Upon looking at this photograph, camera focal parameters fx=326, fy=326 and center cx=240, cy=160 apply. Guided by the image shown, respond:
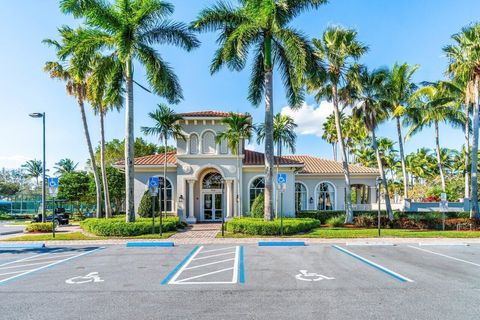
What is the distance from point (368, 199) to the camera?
28969mm

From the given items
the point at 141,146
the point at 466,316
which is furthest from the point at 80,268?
the point at 141,146

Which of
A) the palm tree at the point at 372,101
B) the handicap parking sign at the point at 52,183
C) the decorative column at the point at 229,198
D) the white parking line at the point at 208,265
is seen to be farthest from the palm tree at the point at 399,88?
the handicap parking sign at the point at 52,183

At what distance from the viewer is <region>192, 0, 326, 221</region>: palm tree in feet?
56.7

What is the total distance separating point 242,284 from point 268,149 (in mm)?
11161

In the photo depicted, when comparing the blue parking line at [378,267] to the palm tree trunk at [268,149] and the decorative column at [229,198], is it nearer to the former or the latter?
the palm tree trunk at [268,149]

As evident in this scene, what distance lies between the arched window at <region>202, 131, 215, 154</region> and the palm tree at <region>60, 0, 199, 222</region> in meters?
4.48

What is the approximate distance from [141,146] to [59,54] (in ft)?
91.1

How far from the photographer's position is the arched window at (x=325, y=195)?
26.9 meters

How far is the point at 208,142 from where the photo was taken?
78.8 ft

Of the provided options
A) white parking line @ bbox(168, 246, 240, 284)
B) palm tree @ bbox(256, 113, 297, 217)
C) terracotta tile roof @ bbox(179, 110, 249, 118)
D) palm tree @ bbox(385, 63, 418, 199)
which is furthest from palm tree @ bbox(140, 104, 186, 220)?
palm tree @ bbox(385, 63, 418, 199)

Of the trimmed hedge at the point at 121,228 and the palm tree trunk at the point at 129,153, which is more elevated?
the palm tree trunk at the point at 129,153

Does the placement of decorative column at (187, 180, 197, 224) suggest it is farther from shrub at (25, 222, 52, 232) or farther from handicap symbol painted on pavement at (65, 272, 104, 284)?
handicap symbol painted on pavement at (65, 272, 104, 284)

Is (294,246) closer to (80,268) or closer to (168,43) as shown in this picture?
(80,268)

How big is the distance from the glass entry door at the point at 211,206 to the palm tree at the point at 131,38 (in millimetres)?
7986
